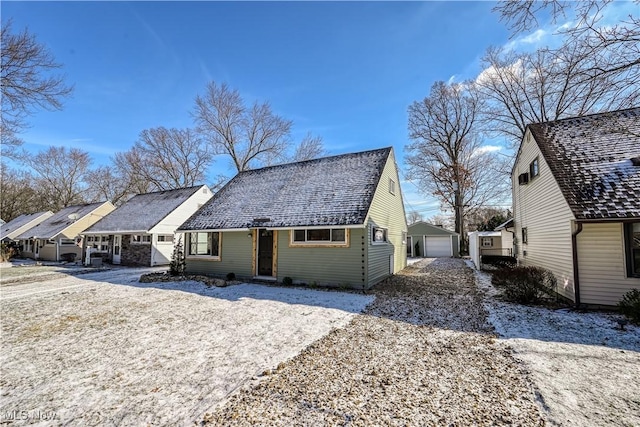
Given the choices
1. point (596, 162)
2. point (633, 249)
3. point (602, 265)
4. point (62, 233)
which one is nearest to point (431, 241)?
point (596, 162)

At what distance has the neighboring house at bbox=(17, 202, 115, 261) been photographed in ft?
74.8

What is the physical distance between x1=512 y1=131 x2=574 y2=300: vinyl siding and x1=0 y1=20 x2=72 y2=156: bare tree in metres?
17.5

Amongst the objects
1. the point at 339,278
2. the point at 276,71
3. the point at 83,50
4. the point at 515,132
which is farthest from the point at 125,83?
the point at 515,132

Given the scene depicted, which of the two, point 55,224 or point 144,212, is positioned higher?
point 144,212

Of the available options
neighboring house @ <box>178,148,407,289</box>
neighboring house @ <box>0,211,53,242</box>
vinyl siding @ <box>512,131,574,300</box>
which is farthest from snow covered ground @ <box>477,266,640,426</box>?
neighboring house @ <box>0,211,53,242</box>

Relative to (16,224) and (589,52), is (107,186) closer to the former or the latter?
(16,224)

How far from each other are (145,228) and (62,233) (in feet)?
34.9

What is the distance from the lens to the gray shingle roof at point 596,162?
682cm

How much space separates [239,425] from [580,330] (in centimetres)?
653

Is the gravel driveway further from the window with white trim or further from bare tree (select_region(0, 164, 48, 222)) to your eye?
bare tree (select_region(0, 164, 48, 222))

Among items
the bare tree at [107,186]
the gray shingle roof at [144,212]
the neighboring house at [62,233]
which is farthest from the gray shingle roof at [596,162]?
the bare tree at [107,186]

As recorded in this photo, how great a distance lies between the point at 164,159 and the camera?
3009 cm

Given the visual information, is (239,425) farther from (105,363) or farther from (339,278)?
(339,278)

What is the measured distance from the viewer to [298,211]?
1120 cm
